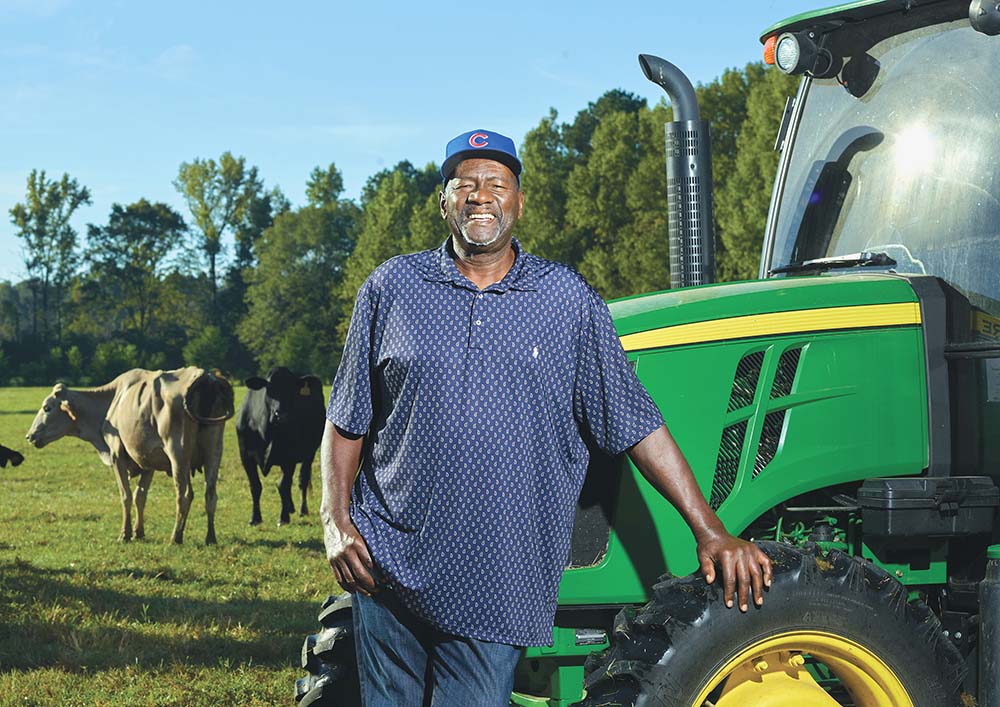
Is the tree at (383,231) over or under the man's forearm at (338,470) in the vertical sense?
over

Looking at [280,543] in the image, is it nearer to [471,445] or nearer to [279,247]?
[471,445]

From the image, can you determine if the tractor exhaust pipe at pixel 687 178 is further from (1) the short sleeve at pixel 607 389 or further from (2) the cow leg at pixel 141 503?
(2) the cow leg at pixel 141 503

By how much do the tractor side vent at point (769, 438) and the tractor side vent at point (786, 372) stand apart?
0.22 ft

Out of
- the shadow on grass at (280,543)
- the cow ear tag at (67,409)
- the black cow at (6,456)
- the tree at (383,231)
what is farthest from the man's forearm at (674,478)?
the tree at (383,231)

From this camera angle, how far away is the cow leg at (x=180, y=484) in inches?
495

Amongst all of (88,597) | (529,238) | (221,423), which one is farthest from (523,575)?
(529,238)

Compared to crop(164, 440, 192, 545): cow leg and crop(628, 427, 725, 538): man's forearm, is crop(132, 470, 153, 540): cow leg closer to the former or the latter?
crop(164, 440, 192, 545): cow leg

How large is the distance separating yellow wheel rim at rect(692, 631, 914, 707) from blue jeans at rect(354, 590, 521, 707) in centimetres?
70

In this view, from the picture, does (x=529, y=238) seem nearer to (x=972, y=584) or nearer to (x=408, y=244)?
(x=408, y=244)

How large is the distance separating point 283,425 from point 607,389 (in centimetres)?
1261

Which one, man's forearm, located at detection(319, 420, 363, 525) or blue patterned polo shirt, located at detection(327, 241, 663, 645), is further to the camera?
man's forearm, located at detection(319, 420, 363, 525)

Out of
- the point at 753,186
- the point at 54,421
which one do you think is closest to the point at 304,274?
the point at 753,186

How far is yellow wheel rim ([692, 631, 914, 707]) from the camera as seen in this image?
11.9 feet

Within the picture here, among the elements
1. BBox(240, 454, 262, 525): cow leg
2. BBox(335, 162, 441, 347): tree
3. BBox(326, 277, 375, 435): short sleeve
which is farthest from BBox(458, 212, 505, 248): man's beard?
BBox(335, 162, 441, 347): tree
